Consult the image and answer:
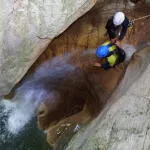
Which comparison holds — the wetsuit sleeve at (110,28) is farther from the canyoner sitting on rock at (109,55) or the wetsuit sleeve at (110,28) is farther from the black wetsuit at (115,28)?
the canyoner sitting on rock at (109,55)

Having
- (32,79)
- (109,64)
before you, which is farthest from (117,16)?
(32,79)

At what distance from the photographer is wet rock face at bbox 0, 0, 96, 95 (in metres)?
9.38

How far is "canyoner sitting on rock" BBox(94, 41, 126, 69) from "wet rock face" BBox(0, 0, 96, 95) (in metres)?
1.12

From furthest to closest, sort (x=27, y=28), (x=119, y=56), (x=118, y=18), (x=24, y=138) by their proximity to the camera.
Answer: (x=119, y=56) → (x=118, y=18) → (x=24, y=138) → (x=27, y=28)

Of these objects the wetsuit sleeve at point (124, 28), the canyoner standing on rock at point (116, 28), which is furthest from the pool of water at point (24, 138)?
the wetsuit sleeve at point (124, 28)

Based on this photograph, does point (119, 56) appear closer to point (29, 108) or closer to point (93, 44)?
point (93, 44)

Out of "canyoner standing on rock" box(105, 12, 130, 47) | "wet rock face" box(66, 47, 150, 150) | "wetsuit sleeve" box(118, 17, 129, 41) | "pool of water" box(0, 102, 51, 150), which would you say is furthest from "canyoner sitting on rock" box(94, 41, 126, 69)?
"pool of water" box(0, 102, 51, 150)

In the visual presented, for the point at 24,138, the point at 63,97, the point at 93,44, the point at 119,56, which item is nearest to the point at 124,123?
the point at 63,97

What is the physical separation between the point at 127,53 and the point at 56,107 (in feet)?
8.84

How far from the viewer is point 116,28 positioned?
1061cm

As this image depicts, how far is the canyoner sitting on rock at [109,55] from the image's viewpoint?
34.7 feet

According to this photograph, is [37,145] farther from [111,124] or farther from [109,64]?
[109,64]

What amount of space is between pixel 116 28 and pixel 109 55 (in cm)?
76

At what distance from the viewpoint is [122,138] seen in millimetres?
8500
